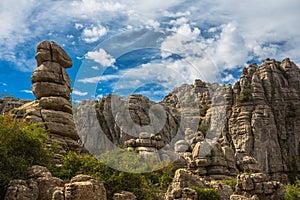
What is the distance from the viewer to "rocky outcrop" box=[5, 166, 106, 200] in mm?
13945

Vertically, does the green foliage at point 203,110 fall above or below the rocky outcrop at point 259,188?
above

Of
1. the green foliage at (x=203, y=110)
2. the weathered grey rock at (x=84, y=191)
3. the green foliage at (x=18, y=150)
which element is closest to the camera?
the weathered grey rock at (x=84, y=191)

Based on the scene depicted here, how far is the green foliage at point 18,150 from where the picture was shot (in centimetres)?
1730

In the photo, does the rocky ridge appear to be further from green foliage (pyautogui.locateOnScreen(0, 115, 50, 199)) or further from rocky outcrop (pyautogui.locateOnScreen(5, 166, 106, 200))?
rocky outcrop (pyautogui.locateOnScreen(5, 166, 106, 200))

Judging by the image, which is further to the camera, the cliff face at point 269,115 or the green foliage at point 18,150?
the cliff face at point 269,115

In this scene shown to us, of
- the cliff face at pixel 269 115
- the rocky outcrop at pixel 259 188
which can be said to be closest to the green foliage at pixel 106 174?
the rocky outcrop at pixel 259 188

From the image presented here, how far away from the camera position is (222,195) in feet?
85.4

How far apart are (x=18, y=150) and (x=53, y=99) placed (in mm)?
9112

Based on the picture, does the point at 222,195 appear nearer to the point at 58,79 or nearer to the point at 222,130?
the point at 58,79

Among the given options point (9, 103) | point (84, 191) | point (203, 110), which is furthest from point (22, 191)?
point (203, 110)

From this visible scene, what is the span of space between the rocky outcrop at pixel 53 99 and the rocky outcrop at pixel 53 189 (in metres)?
10.4

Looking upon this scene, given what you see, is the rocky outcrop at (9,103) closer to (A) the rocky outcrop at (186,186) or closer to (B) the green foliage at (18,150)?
(B) the green foliage at (18,150)

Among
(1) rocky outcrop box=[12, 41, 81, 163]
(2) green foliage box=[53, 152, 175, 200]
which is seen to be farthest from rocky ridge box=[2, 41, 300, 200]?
(2) green foliage box=[53, 152, 175, 200]

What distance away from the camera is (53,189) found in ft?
50.3
